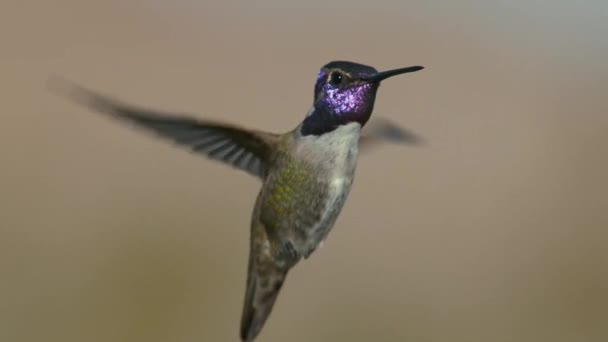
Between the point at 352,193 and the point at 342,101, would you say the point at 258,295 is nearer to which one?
the point at 342,101

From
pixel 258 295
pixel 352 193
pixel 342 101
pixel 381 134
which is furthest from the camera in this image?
pixel 352 193

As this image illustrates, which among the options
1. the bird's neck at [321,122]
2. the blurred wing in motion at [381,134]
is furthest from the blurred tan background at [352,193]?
the bird's neck at [321,122]

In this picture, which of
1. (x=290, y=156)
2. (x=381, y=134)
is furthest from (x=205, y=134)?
(x=381, y=134)

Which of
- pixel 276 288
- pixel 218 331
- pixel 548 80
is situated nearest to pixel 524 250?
pixel 548 80

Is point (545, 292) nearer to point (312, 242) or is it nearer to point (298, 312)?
point (298, 312)

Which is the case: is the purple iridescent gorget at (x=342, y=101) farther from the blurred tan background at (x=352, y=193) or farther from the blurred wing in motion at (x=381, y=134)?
the blurred tan background at (x=352, y=193)
